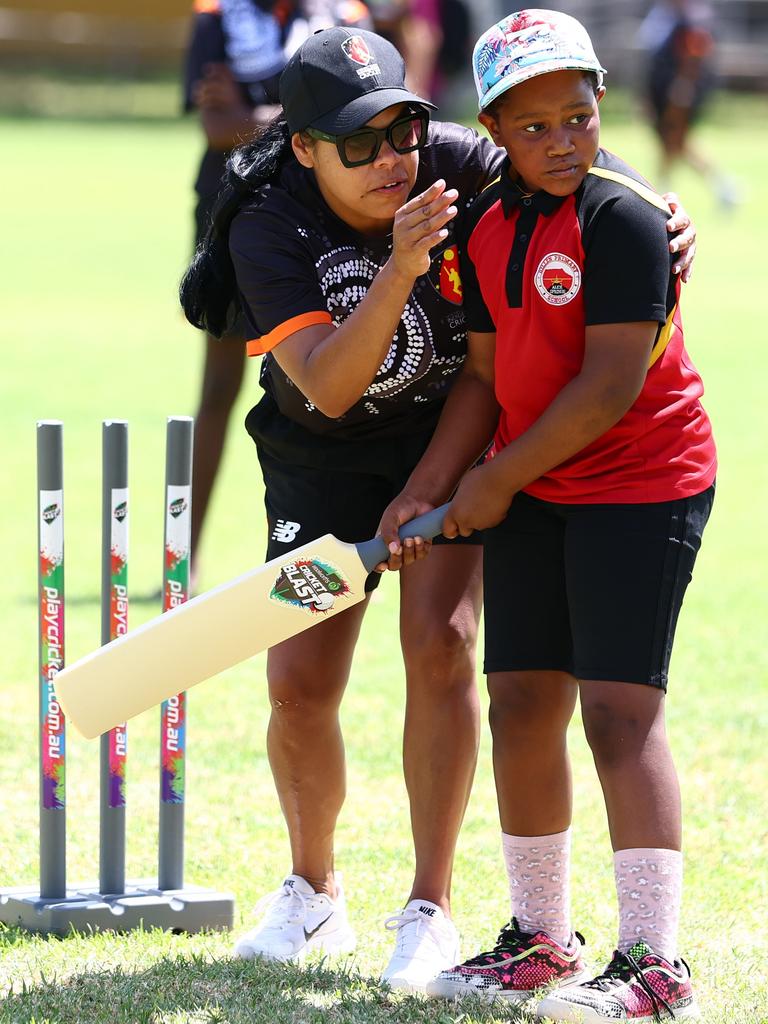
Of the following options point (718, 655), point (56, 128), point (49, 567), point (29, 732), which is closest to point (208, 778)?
point (29, 732)

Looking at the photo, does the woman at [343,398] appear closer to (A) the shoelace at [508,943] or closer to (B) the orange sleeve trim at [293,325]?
(B) the orange sleeve trim at [293,325]

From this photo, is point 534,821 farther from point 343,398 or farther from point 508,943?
point 343,398

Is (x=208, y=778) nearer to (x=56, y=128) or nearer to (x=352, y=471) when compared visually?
(x=352, y=471)

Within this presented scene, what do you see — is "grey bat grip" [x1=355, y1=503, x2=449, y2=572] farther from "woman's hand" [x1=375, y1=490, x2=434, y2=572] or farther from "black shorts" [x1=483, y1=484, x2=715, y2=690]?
"black shorts" [x1=483, y1=484, x2=715, y2=690]

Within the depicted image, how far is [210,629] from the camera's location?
338 centimetres

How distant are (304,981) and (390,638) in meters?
2.87

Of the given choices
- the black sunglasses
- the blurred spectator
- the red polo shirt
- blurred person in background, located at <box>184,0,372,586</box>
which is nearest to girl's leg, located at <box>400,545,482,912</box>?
the red polo shirt

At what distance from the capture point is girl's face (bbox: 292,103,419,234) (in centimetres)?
329

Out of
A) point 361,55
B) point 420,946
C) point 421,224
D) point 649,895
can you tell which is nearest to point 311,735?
point 420,946

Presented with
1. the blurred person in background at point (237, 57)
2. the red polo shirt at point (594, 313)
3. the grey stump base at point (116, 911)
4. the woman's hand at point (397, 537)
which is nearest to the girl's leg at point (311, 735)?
the grey stump base at point (116, 911)

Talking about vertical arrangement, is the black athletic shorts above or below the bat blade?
above

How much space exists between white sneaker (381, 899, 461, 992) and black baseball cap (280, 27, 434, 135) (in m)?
1.70

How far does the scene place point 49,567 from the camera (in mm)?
3629

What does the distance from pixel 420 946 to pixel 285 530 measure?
972 millimetres
